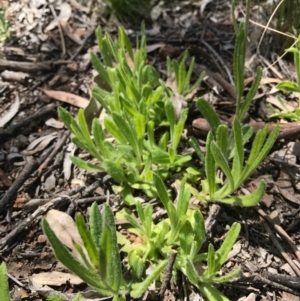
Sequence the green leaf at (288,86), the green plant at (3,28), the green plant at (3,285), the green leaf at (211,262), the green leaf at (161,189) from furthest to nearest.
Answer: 1. the green plant at (3,28)
2. the green leaf at (288,86)
3. the green leaf at (161,189)
4. the green leaf at (211,262)
5. the green plant at (3,285)

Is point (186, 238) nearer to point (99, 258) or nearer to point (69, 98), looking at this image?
point (99, 258)

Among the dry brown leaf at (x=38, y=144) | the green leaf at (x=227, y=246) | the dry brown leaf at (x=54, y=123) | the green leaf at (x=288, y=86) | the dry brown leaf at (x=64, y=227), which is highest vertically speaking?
the green leaf at (x=288, y=86)

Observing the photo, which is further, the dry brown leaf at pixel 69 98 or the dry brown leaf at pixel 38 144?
the dry brown leaf at pixel 69 98

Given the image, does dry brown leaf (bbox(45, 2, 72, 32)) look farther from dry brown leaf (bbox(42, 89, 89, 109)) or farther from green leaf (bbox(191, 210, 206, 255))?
green leaf (bbox(191, 210, 206, 255))

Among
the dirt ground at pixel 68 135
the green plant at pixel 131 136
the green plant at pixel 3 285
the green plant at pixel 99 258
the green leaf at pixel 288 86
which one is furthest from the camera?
the green leaf at pixel 288 86

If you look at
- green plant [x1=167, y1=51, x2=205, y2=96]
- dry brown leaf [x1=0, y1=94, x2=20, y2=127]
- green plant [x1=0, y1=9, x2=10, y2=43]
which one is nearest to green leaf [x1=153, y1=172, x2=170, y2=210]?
green plant [x1=167, y1=51, x2=205, y2=96]

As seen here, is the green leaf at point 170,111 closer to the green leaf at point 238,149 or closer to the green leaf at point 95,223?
the green leaf at point 238,149

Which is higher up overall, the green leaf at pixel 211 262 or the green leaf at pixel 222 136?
the green leaf at pixel 222 136

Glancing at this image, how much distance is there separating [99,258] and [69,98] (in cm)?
124

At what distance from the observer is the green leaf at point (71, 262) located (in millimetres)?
1219

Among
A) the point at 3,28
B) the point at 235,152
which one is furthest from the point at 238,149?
the point at 3,28

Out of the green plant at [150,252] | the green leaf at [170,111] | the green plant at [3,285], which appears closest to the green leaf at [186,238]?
the green plant at [150,252]

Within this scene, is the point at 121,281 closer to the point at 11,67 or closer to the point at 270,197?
the point at 270,197

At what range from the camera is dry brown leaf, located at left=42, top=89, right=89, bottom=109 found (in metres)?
2.27
